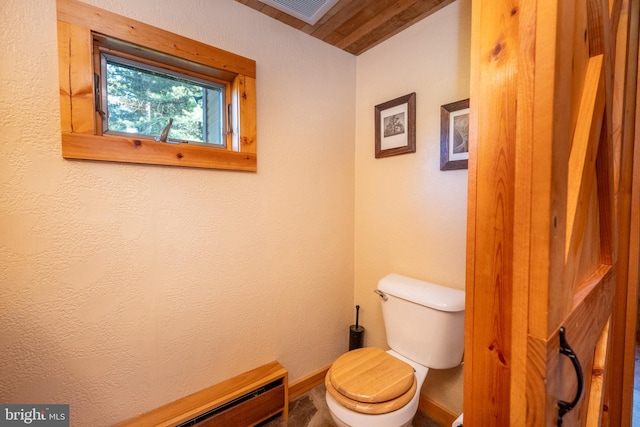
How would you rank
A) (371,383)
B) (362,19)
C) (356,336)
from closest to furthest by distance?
(371,383), (362,19), (356,336)

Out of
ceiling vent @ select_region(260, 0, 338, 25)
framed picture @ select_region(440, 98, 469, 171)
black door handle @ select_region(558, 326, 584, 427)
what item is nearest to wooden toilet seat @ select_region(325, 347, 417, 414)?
black door handle @ select_region(558, 326, 584, 427)

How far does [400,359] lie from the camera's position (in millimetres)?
1272

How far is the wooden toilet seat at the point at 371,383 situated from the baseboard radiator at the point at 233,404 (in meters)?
0.41

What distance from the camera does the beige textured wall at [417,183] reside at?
1.28 meters

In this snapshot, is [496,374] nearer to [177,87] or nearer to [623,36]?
[623,36]

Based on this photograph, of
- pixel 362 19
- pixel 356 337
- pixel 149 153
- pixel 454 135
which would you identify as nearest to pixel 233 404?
pixel 356 337

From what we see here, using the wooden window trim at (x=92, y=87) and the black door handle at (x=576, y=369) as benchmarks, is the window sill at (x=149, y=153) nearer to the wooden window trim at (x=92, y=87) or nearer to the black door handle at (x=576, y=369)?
the wooden window trim at (x=92, y=87)

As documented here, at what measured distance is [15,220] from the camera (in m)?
0.90

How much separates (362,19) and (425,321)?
1.57 m

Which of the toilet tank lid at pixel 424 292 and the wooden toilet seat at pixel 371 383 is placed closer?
the wooden toilet seat at pixel 371 383

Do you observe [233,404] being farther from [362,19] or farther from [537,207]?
[362,19]

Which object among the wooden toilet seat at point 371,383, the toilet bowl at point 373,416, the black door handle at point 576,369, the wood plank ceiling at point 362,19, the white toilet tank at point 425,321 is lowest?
the toilet bowl at point 373,416

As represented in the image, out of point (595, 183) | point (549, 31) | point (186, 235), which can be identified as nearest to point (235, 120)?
point (186, 235)

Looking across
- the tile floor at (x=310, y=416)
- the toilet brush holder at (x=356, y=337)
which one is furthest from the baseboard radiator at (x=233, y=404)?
the toilet brush holder at (x=356, y=337)
